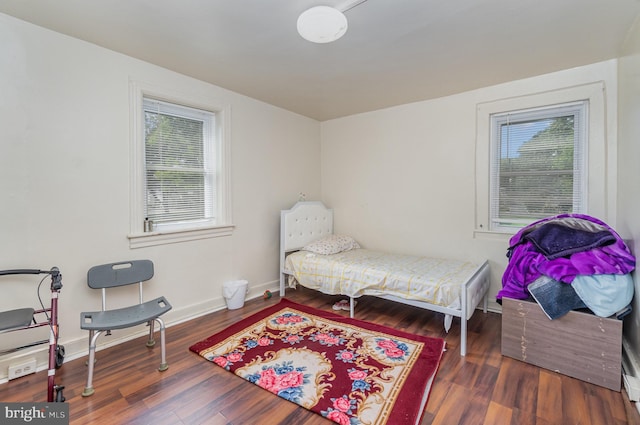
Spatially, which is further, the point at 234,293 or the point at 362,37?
the point at 234,293

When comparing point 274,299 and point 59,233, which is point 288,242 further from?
point 59,233

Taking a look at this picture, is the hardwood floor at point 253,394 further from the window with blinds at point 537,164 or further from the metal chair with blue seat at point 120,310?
the window with blinds at point 537,164

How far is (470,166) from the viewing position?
3.29m

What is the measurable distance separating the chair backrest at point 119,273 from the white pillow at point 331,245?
1832 millimetres

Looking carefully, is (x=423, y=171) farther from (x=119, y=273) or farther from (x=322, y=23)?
(x=119, y=273)

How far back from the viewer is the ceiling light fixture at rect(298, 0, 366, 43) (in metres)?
1.69

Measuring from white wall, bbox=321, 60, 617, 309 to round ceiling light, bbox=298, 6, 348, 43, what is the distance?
2161 mm

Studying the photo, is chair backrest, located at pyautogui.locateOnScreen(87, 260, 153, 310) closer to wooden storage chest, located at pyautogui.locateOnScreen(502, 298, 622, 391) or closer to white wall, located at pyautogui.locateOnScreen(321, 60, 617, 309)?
white wall, located at pyautogui.locateOnScreen(321, 60, 617, 309)

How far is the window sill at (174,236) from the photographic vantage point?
2613mm

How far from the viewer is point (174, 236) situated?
9.40ft

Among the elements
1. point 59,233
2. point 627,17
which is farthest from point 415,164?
point 59,233

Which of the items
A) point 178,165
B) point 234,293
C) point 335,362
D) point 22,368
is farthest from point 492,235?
point 22,368

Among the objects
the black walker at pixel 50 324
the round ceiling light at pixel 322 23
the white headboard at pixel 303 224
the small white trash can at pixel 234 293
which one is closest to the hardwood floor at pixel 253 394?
the black walker at pixel 50 324

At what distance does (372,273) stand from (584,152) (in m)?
2.29
